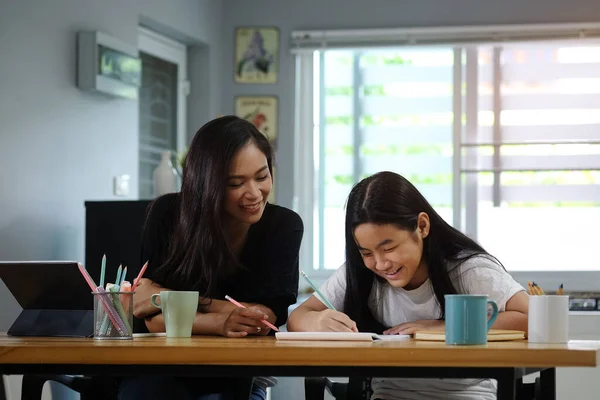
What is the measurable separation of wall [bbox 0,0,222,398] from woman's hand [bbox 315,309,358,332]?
5.92ft

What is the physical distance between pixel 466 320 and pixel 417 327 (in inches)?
11.1

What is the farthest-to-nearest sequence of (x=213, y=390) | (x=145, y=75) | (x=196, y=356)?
(x=145, y=75)
(x=213, y=390)
(x=196, y=356)

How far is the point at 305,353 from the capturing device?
67.0 inches

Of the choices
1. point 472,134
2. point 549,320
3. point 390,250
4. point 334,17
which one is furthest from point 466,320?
point 334,17

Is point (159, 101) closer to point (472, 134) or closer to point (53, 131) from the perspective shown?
point (53, 131)

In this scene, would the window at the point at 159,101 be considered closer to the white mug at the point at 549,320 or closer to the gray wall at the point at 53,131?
the gray wall at the point at 53,131

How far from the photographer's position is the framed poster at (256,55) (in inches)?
218

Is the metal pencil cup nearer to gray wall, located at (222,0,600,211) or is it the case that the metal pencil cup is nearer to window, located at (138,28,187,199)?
window, located at (138,28,187,199)

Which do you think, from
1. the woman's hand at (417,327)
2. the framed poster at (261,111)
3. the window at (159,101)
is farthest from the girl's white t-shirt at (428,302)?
the framed poster at (261,111)

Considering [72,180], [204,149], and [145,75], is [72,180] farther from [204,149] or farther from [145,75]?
[204,149]

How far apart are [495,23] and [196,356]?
4.05m

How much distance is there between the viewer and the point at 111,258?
13.0ft

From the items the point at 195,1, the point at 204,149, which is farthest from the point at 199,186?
the point at 195,1

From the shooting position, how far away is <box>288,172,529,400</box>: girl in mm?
2125
